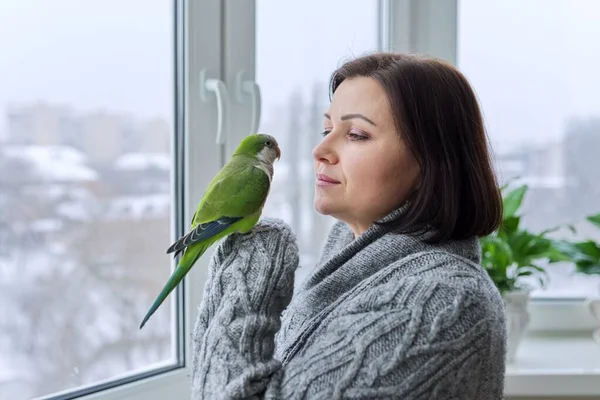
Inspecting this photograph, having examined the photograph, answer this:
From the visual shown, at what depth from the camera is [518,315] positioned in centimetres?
184

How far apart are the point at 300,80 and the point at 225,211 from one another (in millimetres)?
831

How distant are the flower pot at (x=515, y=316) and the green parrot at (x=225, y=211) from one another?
95 centimetres

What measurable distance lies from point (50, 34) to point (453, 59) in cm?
121

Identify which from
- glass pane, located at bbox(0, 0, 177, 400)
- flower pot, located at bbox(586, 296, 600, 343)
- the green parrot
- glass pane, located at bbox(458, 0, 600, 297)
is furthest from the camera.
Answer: glass pane, located at bbox(458, 0, 600, 297)

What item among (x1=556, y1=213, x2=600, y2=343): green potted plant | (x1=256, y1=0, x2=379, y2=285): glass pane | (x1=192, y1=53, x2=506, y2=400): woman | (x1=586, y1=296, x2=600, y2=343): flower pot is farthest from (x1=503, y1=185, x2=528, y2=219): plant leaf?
(x1=192, y1=53, x2=506, y2=400): woman

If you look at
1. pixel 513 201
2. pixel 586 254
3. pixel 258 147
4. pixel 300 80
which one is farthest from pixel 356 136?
pixel 586 254

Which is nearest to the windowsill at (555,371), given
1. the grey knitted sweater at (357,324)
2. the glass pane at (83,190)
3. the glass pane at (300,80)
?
the glass pane at (300,80)

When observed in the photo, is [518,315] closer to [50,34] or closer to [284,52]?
[284,52]

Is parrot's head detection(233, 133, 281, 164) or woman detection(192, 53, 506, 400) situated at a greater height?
parrot's head detection(233, 133, 281, 164)

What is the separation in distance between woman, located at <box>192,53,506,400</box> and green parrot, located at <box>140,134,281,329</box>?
0.04 meters

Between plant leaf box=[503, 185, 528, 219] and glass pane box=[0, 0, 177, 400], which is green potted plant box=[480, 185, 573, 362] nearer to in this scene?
plant leaf box=[503, 185, 528, 219]

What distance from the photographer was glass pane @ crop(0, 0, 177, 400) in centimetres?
120

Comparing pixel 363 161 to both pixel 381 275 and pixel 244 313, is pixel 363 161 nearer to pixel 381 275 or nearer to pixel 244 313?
pixel 381 275

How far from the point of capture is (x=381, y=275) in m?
1.05
